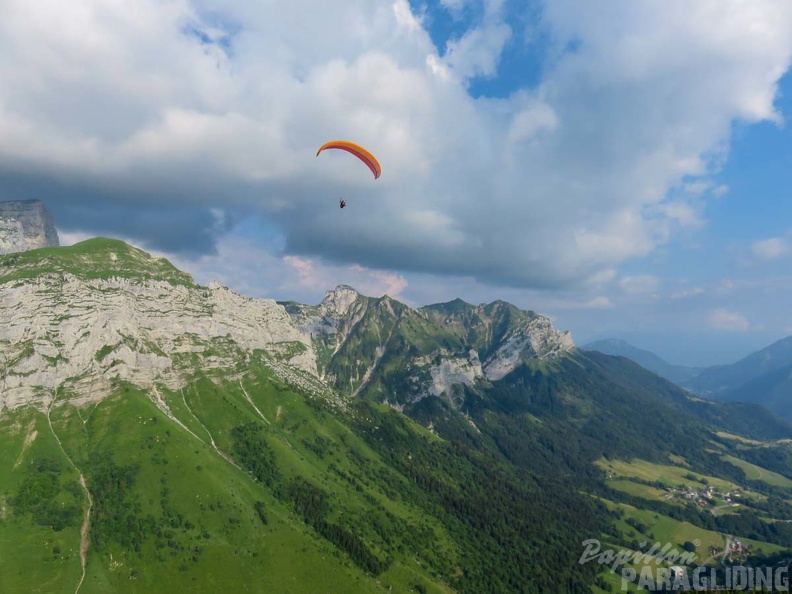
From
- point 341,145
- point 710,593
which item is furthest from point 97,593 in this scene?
point 710,593

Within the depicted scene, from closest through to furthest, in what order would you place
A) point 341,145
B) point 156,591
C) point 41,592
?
point 341,145 → point 41,592 → point 156,591

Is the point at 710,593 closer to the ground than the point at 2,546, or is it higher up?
higher up

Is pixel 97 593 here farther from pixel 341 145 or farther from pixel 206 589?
pixel 341 145

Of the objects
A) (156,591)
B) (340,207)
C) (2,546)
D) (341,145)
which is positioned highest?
(341,145)

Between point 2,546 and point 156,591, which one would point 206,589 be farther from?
point 2,546

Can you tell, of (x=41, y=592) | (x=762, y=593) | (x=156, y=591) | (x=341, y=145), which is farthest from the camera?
(x=156, y=591)

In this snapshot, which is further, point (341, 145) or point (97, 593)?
point (97, 593)
